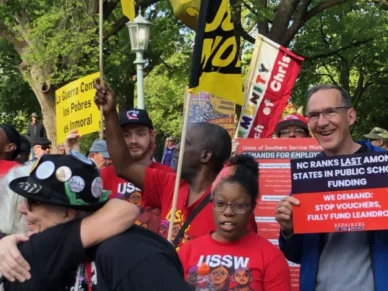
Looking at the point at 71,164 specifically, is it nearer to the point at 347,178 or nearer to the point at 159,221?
the point at 347,178

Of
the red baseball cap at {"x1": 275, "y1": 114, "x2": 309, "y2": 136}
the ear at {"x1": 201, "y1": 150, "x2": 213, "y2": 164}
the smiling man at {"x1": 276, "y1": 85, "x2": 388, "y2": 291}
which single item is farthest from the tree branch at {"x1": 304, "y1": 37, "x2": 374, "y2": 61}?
the smiling man at {"x1": 276, "y1": 85, "x2": 388, "y2": 291}

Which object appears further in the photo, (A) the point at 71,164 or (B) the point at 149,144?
(B) the point at 149,144

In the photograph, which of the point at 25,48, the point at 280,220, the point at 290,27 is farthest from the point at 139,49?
the point at 280,220

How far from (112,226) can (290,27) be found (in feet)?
50.8

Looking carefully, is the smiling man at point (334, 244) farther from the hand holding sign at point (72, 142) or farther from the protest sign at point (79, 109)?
the protest sign at point (79, 109)

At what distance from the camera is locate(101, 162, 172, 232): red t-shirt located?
446 centimetres

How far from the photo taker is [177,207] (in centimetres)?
395

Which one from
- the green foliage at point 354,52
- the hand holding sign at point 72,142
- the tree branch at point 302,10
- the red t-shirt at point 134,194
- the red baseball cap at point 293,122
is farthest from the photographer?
the green foliage at point 354,52

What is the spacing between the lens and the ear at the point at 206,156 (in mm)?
3990

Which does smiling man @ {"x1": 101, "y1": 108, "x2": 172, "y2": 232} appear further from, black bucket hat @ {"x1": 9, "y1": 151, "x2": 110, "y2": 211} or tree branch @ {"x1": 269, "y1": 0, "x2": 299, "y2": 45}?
tree branch @ {"x1": 269, "y1": 0, "x2": 299, "y2": 45}

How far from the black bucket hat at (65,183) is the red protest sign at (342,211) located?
1.44 meters

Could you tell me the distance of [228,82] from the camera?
4.52 m

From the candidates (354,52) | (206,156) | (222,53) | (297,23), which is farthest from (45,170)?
(354,52)

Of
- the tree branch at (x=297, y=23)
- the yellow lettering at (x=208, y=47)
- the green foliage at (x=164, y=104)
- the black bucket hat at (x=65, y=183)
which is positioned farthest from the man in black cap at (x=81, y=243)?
the green foliage at (x=164, y=104)
